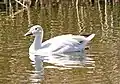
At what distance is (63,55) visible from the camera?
1090 cm

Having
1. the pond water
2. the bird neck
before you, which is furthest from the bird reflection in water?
the bird neck

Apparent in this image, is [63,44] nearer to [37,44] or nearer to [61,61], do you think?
[37,44]

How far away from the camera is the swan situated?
1107cm

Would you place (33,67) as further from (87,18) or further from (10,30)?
(87,18)

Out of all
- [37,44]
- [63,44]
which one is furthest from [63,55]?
[37,44]

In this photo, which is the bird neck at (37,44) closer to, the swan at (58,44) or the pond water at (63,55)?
the swan at (58,44)

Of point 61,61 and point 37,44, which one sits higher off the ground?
point 37,44

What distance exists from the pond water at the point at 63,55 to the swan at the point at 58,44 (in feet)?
0.58

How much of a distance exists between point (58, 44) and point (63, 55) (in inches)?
11.9

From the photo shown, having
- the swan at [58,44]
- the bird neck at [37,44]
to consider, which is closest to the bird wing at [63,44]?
the swan at [58,44]

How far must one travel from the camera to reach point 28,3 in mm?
19906

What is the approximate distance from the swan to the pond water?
7.0 inches

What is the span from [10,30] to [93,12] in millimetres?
4702

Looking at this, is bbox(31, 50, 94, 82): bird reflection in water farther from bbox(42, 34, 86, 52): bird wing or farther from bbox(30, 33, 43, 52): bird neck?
bbox(30, 33, 43, 52): bird neck
